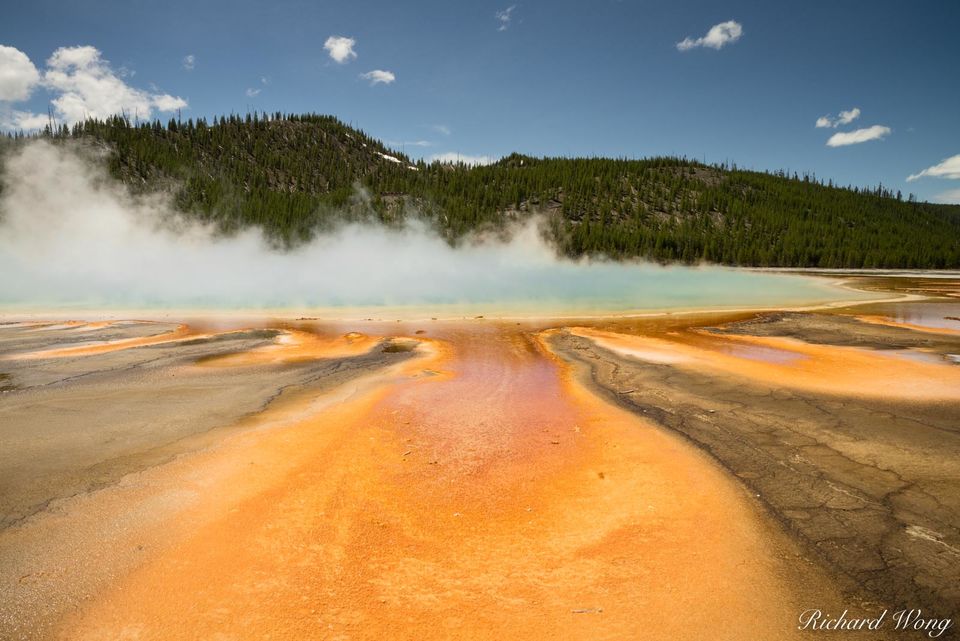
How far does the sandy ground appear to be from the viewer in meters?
3.74

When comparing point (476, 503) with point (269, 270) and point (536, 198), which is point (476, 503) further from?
point (536, 198)

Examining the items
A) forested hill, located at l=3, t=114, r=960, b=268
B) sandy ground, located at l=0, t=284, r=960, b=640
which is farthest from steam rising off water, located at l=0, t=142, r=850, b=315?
sandy ground, located at l=0, t=284, r=960, b=640

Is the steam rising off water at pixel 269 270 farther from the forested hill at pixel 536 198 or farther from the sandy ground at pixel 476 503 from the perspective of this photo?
the sandy ground at pixel 476 503

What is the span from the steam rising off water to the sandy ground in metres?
17.5

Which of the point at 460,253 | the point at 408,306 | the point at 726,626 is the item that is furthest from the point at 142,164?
the point at 726,626

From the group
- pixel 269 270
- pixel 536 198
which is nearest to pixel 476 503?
pixel 269 270

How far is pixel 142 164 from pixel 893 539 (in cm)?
13611

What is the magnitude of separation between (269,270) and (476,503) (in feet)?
224

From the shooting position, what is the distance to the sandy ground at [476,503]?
3.74 m

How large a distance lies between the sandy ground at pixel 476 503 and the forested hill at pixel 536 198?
306 feet

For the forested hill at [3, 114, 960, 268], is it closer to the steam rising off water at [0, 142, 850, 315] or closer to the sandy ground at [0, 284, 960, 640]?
the steam rising off water at [0, 142, 850, 315]

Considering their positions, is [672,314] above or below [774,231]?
below

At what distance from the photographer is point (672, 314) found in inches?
981

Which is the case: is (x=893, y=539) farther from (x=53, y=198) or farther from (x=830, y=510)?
(x=53, y=198)
